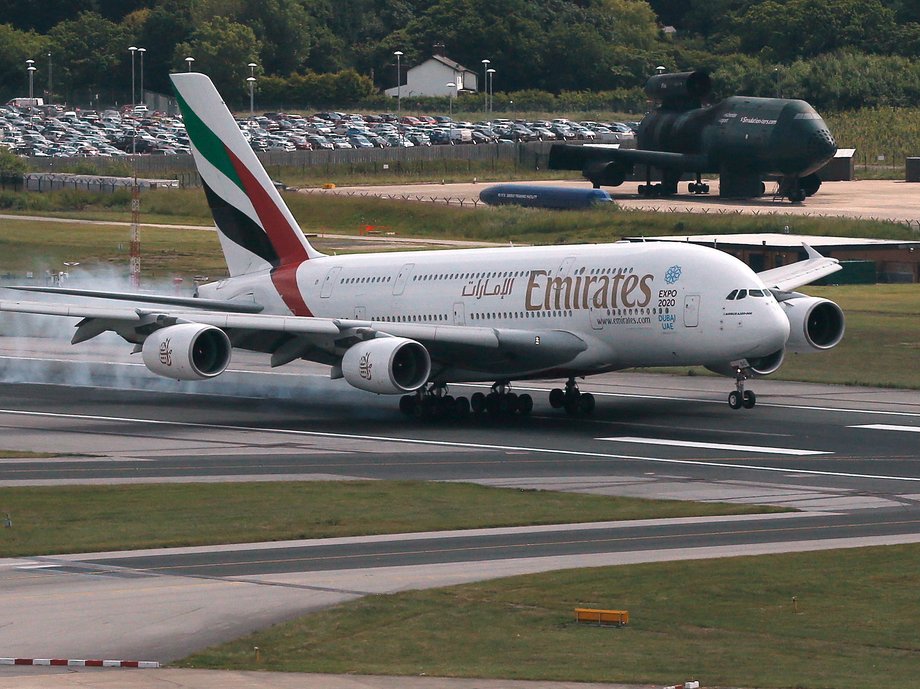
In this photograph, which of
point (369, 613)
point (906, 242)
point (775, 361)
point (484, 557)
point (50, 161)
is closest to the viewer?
point (369, 613)

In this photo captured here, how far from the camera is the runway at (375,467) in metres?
26.5

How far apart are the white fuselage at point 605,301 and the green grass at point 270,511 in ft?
38.9

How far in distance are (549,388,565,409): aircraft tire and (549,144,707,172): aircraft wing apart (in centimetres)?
7814

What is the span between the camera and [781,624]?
2477 cm

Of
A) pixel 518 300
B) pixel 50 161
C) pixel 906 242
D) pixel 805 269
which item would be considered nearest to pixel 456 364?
pixel 518 300

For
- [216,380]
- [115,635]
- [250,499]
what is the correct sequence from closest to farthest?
1. [115,635]
2. [250,499]
3. [216,380]

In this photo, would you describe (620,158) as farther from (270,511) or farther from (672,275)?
(270,511)

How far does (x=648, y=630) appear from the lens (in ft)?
80.2

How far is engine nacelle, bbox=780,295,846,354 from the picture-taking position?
168ft

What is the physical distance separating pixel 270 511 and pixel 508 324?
17327mm

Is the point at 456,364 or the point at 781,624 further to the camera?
the point at 456,364

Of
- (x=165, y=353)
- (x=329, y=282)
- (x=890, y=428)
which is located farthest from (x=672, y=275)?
(x=165, y=353)

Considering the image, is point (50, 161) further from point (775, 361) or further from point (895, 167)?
point (775, 361)

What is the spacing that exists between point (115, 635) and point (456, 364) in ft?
93.6
